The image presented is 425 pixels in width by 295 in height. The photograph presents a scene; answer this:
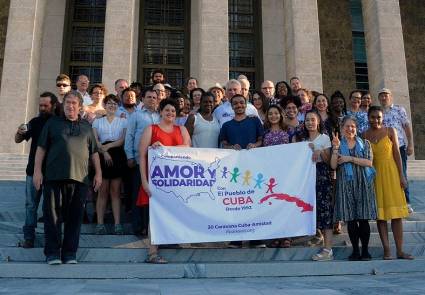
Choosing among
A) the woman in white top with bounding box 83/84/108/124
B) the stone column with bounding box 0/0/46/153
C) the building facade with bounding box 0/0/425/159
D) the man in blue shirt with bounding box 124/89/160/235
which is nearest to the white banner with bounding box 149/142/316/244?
the man in blue shirt with bounding box 124/89/160/235

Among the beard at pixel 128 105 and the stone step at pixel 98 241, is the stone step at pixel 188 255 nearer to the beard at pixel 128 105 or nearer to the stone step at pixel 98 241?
the stone step at pixel 98 241

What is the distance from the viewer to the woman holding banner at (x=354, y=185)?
6.55m

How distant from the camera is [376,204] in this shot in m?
6.69

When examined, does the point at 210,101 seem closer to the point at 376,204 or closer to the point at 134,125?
the point at 134,125

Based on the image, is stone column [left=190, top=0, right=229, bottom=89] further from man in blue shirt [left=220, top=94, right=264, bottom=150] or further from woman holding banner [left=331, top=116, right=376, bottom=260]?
woman holding banner [left=331, top=116, right=376, bottom=260]

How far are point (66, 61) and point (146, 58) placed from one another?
3579 mm

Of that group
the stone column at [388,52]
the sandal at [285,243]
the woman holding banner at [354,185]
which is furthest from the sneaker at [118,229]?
A: the stone column at [388,52]

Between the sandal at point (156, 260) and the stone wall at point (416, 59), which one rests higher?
the stone wall at point (416, 59)

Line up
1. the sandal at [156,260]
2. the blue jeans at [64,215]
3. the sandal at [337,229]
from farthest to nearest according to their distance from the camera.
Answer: the sandal at [337,229] < the sandal at [156,260] < the blue jeans at [64,215]

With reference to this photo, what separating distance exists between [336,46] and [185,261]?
745 inches

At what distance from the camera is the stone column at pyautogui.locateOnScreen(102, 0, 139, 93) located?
15.5 meters

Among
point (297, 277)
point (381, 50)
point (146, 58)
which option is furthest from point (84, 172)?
point (146, 58)

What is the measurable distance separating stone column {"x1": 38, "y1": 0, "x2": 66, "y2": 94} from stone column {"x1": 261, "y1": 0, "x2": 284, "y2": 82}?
30.4ft

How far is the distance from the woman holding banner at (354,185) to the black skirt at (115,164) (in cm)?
328
